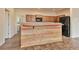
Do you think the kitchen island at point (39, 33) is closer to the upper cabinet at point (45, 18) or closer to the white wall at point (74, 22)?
the upper cabinet at point (45, 18)

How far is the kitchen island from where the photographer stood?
2.67 metres

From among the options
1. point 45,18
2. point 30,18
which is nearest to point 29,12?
point 30,18

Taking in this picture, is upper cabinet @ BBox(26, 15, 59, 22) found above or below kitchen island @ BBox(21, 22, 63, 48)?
above

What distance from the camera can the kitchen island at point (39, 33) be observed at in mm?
2668

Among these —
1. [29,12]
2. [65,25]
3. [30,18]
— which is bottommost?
[65,25]

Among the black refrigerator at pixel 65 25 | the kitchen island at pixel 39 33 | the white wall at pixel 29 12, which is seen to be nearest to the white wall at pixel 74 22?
the black refrigerator at pixel 65 25

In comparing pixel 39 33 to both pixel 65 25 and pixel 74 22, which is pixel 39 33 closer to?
pixel 65 25

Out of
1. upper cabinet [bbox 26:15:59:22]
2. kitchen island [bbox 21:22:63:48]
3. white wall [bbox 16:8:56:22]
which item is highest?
white wall [bbox 16:8:56:22]

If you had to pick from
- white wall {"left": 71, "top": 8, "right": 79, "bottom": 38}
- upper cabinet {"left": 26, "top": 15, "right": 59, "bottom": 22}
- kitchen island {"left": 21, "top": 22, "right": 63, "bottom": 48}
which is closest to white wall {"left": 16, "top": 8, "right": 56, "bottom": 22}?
upper cabinet {"left": 26, "top": 15, "right": 59, "bottom": 22}

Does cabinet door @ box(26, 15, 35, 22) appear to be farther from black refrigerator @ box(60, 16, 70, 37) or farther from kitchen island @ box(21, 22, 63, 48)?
black refrigerator @ box(60, 16, 70, 37)

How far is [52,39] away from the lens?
2719mm

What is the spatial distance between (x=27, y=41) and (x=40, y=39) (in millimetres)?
281

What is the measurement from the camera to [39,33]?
2715 mm
